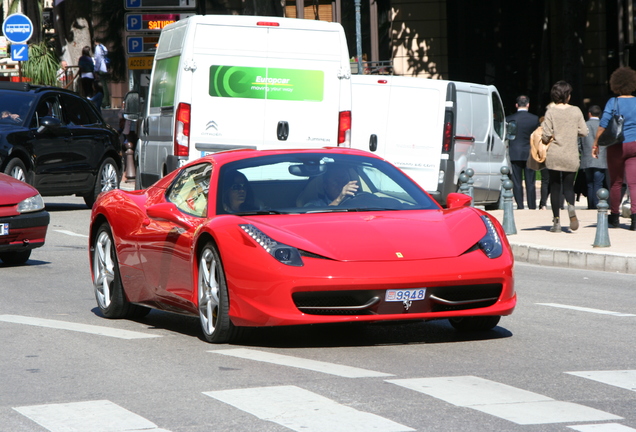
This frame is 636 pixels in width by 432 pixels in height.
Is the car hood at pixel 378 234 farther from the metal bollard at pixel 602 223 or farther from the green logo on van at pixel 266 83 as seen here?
the green logo on van at pixel 266 83

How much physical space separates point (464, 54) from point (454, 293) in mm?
26760

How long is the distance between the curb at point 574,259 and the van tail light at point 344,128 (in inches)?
103

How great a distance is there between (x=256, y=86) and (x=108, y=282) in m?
6.31

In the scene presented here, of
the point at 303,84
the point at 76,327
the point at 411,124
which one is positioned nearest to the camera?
the point at 76,327

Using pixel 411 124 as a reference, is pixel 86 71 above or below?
above

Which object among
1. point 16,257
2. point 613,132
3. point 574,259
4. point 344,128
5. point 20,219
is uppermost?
point 344,128

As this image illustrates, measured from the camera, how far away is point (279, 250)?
7488 millimetres

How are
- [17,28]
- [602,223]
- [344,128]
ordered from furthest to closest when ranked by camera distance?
[17,28]
[344,128]
[602,223]

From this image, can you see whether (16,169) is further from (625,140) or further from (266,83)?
(625,140)

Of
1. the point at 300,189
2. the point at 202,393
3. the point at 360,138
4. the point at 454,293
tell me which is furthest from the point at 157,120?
the point at 202,393

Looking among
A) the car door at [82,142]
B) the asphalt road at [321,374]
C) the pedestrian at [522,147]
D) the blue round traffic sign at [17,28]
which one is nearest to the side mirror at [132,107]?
the car door at [82,142]

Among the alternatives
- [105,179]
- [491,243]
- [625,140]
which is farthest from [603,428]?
[105,179]

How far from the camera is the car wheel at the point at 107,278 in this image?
30.8ft

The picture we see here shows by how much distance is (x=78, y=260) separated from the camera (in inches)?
549
